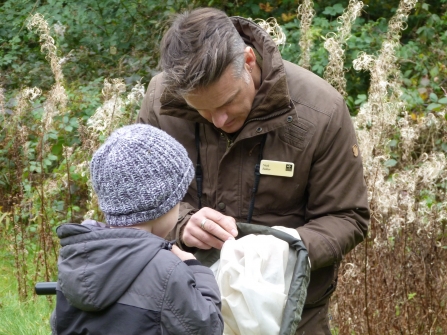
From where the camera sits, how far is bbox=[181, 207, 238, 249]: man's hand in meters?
2.55

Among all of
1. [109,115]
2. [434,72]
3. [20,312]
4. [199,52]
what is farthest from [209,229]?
[434,72]

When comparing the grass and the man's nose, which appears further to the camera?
the grass

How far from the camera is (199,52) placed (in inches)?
101

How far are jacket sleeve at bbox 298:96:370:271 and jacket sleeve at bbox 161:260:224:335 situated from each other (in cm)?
65

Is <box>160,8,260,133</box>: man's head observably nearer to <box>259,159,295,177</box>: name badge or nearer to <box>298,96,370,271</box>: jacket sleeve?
<box>259,159,295,177</box>: name badge

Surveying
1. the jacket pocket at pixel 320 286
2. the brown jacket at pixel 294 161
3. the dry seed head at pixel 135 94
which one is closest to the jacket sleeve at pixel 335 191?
the brown jacket at pixel 294 161

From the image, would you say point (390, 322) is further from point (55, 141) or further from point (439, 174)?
point (55, 141)

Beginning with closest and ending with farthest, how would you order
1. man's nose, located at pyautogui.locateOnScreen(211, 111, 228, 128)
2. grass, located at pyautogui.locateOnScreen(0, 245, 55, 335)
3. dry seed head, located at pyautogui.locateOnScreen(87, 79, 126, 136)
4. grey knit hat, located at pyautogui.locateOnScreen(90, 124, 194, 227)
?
grey knit hat, located at pyautogui.locateOnScreen(90, 124, 194, 227) < man's nose, located at pyautogui.locateOnScreen(211, 111, 228, 128) < grass, located at pyautogui.locateOnScreen(0, 245, 55, 335) < dry seed head, located at pyautogui.locateOnScreen(87, 79, 126, 136)

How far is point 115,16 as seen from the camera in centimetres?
907

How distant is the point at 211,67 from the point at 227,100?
5.8 inches

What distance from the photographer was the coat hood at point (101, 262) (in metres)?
2.06

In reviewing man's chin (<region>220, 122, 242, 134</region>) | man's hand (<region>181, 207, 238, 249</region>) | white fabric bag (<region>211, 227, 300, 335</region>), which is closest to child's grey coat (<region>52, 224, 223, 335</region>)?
white fabric bag (<region>211, 227, 300, 335</region>)

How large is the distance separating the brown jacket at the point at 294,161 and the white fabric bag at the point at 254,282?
0.20 metres

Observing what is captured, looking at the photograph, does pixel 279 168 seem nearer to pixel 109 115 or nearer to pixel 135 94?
pixel 109 115
